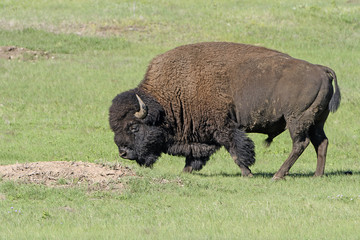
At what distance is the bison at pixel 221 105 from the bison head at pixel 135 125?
0.06 feet

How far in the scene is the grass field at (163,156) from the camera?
8305 mm

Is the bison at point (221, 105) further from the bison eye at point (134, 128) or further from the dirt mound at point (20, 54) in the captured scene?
the dirt mound at point (20, 54)

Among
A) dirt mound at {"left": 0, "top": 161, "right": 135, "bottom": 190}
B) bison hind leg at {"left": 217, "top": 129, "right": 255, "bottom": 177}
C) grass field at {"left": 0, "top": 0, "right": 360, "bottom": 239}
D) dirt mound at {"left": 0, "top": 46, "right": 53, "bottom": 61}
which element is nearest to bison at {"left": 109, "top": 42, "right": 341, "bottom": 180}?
bison hind leg at {"left": 217, "top": 129, "right": 255, "bottom": 177}

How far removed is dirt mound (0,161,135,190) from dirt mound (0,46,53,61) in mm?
15397

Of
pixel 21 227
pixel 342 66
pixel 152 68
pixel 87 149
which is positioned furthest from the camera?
pixel 342 66

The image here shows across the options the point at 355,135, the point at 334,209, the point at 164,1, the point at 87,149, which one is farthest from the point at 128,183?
the point at 164,1

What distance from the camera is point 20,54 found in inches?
1018

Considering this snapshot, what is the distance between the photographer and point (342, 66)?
83.0 ft

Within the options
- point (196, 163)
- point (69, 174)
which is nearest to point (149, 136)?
point (196, 163)

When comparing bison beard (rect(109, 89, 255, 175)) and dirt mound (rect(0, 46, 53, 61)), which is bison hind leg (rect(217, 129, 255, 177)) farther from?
dirt mound (rect(0, 46, 53, 61))

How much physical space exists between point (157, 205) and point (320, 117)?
4.17 m

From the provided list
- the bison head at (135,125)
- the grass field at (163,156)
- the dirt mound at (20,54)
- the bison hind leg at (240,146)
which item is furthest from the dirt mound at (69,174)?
the dirt mound at (20,54)

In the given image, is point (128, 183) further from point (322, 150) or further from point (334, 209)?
point (322, 150)

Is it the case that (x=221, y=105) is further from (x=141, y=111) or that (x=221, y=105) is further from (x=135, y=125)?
(x=135, y=125)
